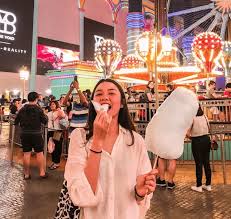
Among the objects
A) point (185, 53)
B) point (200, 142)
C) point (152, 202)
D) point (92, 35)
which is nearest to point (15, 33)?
point (92, 35)

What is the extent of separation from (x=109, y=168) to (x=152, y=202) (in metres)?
3.11

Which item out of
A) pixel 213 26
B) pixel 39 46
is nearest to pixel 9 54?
pixel 39 46

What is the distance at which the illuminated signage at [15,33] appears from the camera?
2000 centimetres

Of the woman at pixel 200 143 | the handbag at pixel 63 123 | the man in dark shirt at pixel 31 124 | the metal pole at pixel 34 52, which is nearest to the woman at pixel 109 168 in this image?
the woman at pixel 200 143

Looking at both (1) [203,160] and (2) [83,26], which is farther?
(2) [83,26]

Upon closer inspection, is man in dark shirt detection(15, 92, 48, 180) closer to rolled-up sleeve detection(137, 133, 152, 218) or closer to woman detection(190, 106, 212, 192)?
woman detection(190, 106, 212, 192)

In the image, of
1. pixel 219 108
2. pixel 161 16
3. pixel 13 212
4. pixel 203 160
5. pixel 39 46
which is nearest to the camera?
pixel 13 212

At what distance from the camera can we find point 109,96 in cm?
156

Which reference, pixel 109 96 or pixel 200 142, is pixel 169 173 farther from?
pixel 109 96

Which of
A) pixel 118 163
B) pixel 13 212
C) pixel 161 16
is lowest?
pixel 13 212

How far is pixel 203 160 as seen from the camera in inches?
195

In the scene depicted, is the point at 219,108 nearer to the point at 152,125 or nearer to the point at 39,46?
the point at 152,125

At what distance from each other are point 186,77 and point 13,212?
663 inches

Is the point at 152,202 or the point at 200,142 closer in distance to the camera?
the point at 152,202
